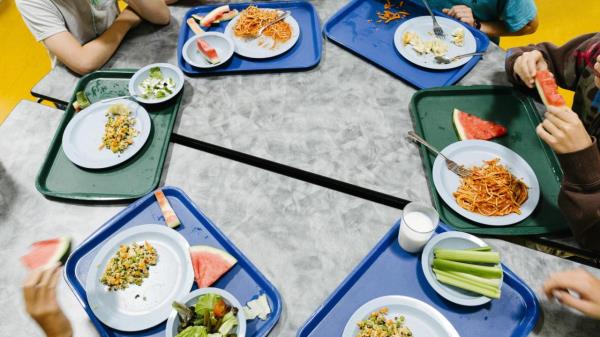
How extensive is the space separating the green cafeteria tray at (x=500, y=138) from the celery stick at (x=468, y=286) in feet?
0.93

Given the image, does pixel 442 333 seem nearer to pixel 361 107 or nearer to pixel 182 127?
pixel 361 107

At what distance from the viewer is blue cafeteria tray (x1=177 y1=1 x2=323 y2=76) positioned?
8.14 ft

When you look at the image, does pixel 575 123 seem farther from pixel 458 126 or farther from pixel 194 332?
pixel 194 332

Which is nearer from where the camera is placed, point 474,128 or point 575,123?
point 575,123

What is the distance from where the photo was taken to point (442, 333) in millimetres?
1546

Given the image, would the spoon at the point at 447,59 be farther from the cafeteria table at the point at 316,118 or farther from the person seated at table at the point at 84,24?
the person seated at table at the point at 84,24

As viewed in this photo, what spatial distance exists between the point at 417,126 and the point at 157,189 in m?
1.39

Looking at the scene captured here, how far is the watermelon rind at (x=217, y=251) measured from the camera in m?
1.74

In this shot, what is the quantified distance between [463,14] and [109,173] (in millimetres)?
2402

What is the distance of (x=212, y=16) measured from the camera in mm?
2701

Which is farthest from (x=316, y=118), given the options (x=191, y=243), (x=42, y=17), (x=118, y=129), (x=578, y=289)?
(x=42, y=17)

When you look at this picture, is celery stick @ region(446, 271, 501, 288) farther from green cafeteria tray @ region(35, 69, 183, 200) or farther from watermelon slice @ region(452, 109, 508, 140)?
green cafeteria tray @ region(35, 69, 183, 200)

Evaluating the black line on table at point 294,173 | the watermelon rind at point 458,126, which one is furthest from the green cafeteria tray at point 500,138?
the black line on table at point 294,173

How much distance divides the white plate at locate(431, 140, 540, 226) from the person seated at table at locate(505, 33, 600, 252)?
15 centimetres
